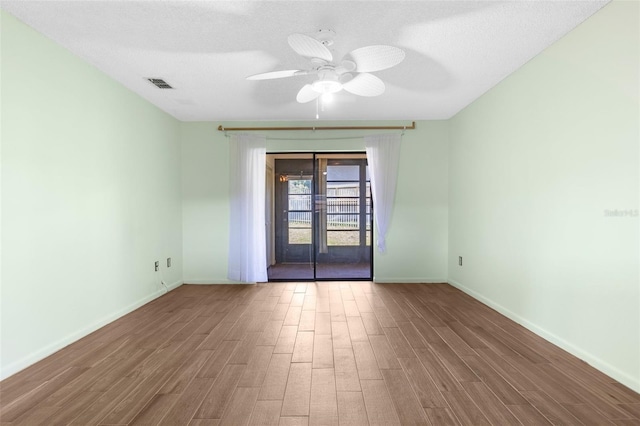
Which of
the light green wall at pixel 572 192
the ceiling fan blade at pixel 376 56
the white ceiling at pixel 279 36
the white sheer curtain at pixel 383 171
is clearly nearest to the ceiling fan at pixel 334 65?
the ceiling fan blade at pixel 376 56

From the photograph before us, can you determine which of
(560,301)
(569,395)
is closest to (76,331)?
(569,395)

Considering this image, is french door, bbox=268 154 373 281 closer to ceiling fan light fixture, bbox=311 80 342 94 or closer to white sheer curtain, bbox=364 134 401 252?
white sheer curtain, bbox=364 134 401 252

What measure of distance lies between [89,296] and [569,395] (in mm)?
3741

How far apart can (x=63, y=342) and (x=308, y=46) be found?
2.98 meters

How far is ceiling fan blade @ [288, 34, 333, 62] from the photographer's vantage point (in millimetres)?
2033

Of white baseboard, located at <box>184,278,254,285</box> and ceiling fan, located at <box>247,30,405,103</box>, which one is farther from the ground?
ceiling fan, located at <box>247,30,405,103</box>

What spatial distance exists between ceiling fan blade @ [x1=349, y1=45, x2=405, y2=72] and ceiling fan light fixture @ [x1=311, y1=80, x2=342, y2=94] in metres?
0.22

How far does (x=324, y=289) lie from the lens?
4566 mm

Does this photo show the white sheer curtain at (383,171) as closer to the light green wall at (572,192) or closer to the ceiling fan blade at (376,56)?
the light green wall at (572,192)

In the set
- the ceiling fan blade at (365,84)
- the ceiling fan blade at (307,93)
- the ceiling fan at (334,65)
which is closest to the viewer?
the ceiling fan at (334,65)

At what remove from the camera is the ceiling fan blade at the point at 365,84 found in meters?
2.72

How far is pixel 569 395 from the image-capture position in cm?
192

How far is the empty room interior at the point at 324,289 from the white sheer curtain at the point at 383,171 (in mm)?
460

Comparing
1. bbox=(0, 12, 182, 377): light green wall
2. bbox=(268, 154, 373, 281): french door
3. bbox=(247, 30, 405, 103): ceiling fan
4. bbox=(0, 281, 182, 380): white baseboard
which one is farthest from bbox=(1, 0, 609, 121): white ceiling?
bbox=(0, 281, 182, 380): white baseboard
